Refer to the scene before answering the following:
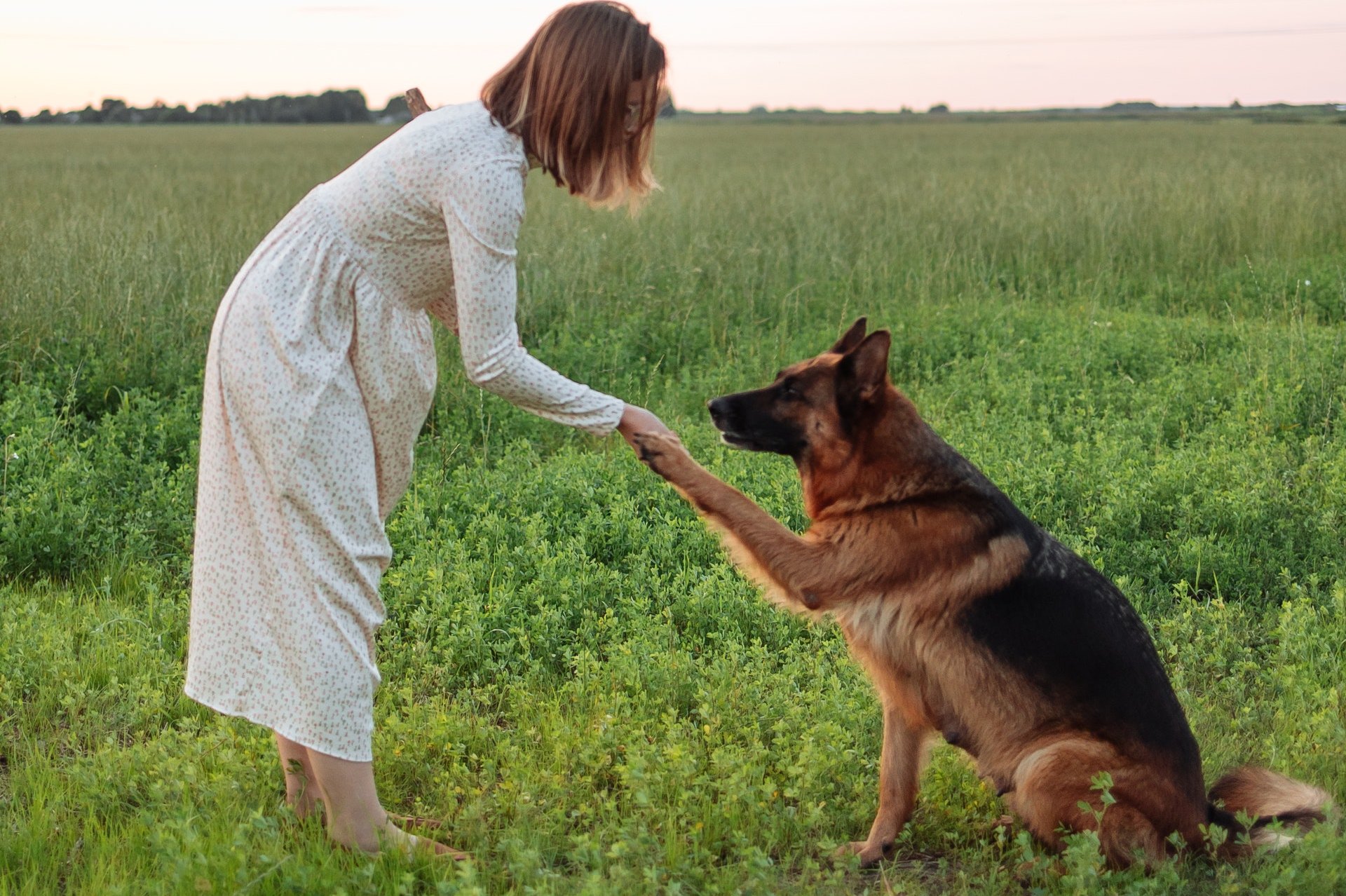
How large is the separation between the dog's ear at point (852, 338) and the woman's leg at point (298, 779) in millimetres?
2025

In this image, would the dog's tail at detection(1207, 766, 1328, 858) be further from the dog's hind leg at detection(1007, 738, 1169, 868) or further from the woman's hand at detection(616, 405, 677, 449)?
the woman's hand at detection(616, 405, 677, 449)

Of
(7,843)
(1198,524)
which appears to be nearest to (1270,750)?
(1198,524)

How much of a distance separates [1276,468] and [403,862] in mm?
4830

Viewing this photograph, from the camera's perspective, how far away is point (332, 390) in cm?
268

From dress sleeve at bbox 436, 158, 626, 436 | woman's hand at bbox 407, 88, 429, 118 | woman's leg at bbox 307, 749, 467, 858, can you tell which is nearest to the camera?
dress sleeve at bbox 436, 158, 626, 436

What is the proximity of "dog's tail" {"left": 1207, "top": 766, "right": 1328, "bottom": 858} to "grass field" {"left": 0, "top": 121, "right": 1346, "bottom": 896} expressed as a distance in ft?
0.21

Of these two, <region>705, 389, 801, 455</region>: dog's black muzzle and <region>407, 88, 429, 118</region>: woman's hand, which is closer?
<region>705, 389, 801, 455</region>: dog's black muzzle

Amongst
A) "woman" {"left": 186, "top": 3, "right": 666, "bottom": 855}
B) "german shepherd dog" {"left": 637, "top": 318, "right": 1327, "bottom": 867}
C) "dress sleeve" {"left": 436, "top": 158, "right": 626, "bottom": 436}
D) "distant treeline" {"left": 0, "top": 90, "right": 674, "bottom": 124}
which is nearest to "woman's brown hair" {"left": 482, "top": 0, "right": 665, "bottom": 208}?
"woman" {"left": 186, "top": 3, "right": 666, "bottom": 855}

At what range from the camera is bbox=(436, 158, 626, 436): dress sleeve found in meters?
2.54

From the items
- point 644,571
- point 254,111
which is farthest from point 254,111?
point 644,571

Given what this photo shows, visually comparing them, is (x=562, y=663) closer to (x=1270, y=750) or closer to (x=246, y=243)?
(x=1270, y=750)

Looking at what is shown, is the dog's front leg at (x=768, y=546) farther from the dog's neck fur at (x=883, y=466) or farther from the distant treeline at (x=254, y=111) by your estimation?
the distant treeline at (x=254, y=111)

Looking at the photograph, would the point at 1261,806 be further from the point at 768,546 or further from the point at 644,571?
the point at 644,571

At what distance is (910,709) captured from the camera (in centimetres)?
321
